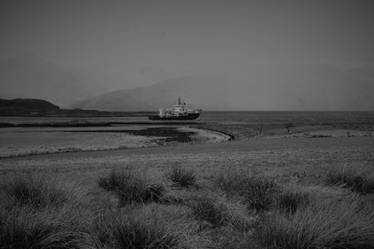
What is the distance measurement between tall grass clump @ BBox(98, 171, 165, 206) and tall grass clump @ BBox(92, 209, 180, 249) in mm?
1904

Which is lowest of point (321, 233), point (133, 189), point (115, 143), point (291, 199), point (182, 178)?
point (115, 143)

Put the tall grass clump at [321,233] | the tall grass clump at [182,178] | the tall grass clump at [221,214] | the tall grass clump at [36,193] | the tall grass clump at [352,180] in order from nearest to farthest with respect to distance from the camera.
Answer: the tall grass clump at [321,233] → the tall grass clump at [221,214] → the tall grass clump at [36,193] → the tall grass clump at [352,180] → the tall grass clump at [182,178]

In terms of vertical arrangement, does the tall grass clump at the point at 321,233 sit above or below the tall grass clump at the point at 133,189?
above

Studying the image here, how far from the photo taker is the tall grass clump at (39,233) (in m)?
3.11

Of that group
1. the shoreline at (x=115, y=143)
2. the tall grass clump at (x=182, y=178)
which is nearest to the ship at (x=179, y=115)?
the shoreline at (x=115, y=143)

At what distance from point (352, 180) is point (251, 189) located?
2.61 metres

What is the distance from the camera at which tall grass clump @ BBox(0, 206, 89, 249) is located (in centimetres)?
311

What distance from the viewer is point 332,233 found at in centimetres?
313

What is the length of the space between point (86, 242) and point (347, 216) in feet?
10.0

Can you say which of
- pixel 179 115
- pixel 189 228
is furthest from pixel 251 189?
pixel 179 115

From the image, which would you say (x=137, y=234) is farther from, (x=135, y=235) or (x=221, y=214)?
(x=221, y=214)

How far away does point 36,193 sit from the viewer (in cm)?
492

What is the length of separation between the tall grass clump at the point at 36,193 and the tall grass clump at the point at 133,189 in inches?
39.0

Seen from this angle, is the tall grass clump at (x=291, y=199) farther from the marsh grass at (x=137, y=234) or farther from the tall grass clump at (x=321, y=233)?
the marsh grass at (x=137, y=234)
